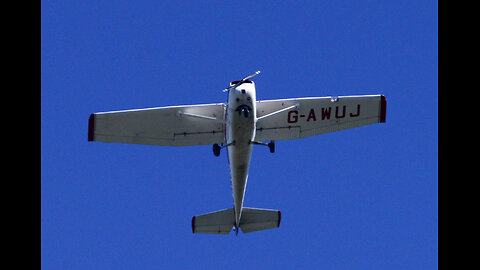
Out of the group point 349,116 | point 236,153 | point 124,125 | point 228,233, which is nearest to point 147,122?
point 124,125

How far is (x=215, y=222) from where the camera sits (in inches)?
941

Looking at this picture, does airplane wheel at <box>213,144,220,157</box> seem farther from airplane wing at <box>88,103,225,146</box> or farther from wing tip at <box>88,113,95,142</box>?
wing tip at <box>88,113,95,142</box>

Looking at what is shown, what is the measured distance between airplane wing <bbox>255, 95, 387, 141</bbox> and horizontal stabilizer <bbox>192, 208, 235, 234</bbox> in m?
3.39

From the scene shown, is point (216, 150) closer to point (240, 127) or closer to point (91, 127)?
point (240, 127)

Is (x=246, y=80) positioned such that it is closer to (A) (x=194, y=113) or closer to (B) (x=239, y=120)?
(B) (x=239, y=120)

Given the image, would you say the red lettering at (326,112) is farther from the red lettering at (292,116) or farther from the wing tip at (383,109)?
the wing tip at (383,109)

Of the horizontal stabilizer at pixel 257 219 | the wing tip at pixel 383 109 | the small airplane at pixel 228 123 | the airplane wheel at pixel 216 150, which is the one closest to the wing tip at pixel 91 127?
the small airplane at pixel 228 123

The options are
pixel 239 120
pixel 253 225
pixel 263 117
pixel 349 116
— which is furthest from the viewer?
pixel 253 225

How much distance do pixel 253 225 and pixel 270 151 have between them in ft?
12.9

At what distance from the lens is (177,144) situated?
22.0m

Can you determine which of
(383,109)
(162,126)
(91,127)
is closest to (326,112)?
(383,109)

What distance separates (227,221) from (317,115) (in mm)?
5058

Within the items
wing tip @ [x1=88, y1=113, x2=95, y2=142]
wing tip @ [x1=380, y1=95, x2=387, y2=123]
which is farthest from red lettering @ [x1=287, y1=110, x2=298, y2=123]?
wing tip @ [x1=88, y1=113, x2=95, y2=142]

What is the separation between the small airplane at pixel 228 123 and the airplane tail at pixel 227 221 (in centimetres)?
62
